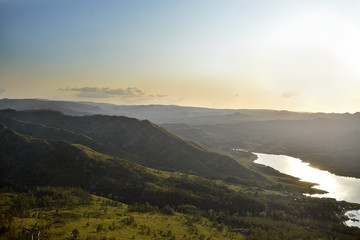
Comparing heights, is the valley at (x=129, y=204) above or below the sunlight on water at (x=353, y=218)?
above

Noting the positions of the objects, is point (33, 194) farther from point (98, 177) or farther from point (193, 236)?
point (193, 236)

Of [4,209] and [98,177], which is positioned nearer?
[4,209]

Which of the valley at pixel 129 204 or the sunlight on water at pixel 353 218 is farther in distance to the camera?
the sunlight on water at pixel 353 218

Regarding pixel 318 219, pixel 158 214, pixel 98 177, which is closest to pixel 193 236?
pixel 158 214

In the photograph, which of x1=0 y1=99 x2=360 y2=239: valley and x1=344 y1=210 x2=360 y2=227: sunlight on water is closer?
x1=0 y1=99 x2=360 y2=239: valley

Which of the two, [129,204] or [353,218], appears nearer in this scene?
[129,204]

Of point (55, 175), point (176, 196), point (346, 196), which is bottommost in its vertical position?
point (346, 196)

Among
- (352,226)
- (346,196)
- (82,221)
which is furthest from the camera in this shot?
(346,196)

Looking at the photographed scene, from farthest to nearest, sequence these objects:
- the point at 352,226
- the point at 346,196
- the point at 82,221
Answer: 1. the point at 346,196
2. the point at 352,226
3. the point at 82,221

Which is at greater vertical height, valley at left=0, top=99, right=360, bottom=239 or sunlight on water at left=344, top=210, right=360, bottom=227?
valley at left=0, top=99, right=360, bottom=239

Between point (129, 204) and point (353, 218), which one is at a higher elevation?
point (129, 204)

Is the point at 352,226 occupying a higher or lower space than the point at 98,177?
lower
